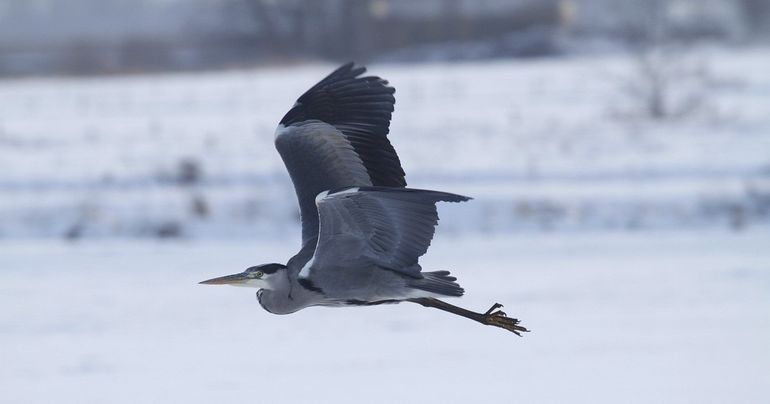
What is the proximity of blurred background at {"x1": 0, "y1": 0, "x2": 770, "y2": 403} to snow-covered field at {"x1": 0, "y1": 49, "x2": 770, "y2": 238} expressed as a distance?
0.16ft

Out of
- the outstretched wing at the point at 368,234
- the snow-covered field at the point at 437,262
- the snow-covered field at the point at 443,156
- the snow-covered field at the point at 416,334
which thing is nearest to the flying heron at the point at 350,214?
the outstretched wing at the point at 368,234

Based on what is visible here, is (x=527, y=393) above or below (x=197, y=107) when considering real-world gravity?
below

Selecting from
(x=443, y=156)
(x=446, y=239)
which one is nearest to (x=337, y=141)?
(x=446, y=239)

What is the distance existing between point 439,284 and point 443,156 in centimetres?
991

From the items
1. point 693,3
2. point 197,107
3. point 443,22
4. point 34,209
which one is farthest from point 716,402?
point 693,3

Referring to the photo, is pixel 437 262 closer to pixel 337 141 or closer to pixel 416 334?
pixel 416 334

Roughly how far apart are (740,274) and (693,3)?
27096 millimetres

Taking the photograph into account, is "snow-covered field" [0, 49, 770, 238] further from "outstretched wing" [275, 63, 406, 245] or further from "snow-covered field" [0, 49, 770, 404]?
"outstretched wing" [275, 63, 406, 245]

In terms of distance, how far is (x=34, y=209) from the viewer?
37.3 ft

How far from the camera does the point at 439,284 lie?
13.3 feet

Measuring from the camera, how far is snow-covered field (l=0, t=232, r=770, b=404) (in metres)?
6.36

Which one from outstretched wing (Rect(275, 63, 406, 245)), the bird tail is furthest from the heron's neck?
the bird tail

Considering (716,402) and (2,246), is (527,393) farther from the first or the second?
(2,246)

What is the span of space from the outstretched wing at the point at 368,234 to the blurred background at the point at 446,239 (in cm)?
232
